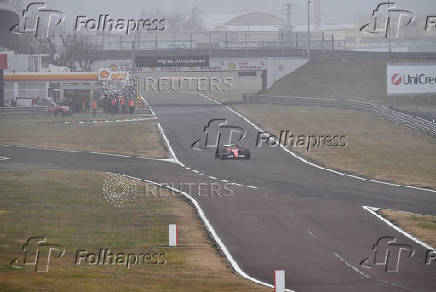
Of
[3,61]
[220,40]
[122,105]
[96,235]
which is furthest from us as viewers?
[220,40]

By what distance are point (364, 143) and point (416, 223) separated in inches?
1004

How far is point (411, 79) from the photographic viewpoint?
76.4 metres

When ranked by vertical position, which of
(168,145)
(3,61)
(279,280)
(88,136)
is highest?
(3,61)

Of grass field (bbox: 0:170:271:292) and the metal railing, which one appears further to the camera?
the metal railing

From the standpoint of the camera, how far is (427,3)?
409 feet

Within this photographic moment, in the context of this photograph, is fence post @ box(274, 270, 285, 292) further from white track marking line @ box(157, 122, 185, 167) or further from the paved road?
white track marking line @ box(157, 122, 185, 167)

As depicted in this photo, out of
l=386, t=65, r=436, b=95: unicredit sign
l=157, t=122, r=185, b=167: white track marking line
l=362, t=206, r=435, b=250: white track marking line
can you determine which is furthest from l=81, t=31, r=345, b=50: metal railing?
l=362, t=206, r=435, b=250: white track marking line

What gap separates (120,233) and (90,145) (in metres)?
28.6

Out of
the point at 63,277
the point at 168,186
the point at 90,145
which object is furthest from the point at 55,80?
the point at 63,277

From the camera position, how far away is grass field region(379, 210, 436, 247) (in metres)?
26.3

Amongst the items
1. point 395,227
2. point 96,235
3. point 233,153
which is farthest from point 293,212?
point 233,153

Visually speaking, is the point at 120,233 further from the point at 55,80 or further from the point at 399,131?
the point at 55,80

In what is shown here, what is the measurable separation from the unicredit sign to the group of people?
81.6 ft

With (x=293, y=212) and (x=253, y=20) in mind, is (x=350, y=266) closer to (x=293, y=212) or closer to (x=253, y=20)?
(x=293, y=212)
